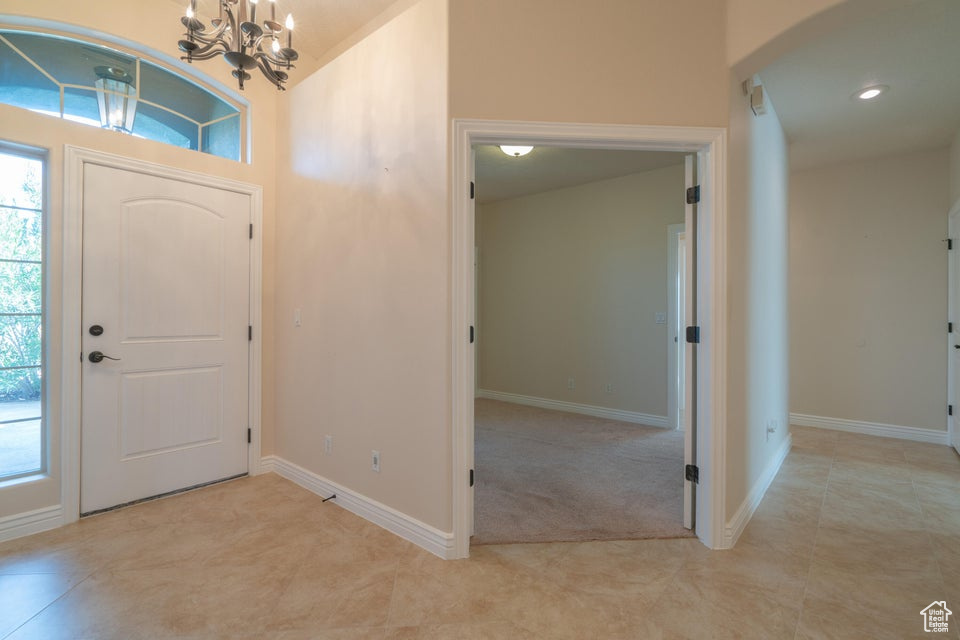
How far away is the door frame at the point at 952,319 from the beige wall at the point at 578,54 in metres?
3.41

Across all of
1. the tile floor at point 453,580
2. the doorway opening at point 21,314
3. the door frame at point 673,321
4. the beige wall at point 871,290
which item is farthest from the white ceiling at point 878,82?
the doorway opening at point 21,314

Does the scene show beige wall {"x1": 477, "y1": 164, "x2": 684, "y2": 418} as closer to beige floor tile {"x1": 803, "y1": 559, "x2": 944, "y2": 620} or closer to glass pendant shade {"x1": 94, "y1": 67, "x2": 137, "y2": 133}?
beige floor tile {"x1": 803, "y1": 559, "x2": 944, "y2": 620}

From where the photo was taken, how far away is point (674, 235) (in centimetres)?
462

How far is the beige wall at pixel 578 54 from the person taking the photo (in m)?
2.19

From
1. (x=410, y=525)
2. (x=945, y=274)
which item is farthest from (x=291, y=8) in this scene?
(x=945, y=274)

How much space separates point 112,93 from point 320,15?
4.47ft

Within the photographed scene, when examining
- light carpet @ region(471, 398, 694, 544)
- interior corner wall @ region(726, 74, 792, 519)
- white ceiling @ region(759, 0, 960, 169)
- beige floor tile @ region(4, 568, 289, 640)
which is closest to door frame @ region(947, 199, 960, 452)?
white ceiling @ region(759, 0, 960, 169)

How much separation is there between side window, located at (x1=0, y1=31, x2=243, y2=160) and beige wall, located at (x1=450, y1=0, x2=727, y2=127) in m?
2.02

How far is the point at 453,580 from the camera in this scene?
201 cm

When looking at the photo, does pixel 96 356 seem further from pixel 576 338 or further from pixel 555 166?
pixel 576 338

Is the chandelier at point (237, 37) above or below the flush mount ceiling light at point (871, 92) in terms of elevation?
below

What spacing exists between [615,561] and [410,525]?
1033 millimetres

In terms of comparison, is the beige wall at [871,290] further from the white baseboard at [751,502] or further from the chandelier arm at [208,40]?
the chandelier arm at [208,40]

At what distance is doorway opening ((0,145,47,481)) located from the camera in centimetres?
239
